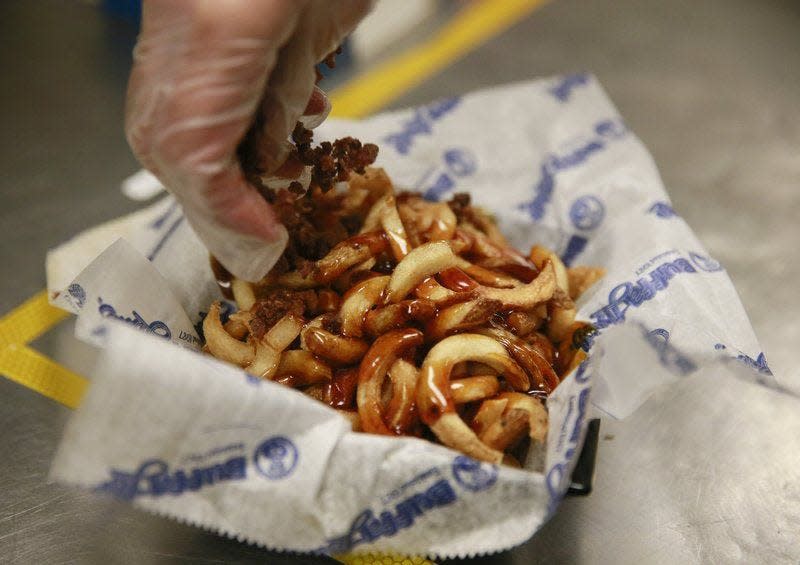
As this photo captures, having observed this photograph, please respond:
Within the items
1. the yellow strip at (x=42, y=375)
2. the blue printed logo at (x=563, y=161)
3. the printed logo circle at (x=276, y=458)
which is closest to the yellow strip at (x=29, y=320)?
the yellow strip at (x=42, y=375)

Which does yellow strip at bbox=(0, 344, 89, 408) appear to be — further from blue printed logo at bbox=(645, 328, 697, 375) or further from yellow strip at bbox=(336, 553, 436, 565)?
blue printed logo at bbox=(645, 328, 697, 375)

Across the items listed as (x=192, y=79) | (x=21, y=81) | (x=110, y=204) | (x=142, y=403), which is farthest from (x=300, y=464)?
(x=21, y=81)

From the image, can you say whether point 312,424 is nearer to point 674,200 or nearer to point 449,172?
point 449,172

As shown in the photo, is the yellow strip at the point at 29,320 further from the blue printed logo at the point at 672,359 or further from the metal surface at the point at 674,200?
the blue printed logo at the point at 672,359

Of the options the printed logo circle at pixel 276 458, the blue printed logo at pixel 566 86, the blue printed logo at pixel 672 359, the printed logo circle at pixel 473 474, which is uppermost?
→ the blue printed logo at pixel 672 359

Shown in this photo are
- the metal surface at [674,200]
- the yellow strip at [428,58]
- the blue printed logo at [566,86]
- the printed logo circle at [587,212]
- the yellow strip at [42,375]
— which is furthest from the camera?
the yellow strip at [428,58]

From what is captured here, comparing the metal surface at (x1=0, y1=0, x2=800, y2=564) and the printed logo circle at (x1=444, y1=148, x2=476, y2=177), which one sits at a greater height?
the printed logo circle at (x1=444, y1=148, x2=476, y2=177)

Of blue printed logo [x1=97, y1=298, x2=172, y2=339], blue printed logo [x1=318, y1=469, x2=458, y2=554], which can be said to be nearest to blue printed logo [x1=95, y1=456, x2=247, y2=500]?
blue printed logo [x1=318, y1=469, x2=458, y2=554]
